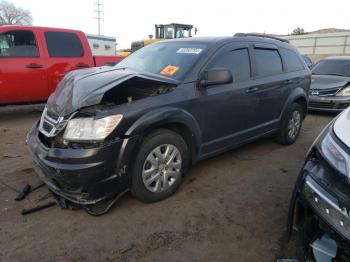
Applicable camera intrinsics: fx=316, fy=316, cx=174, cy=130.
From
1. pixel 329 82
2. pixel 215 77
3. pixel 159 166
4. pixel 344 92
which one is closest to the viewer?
pixel 159 166

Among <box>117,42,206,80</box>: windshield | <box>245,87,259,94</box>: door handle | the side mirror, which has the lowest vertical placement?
<box>245,87,259,94</box>: door handle

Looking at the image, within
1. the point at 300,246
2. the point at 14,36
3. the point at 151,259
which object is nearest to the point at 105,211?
the point at 151,259

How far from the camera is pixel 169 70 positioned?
12.2 feet

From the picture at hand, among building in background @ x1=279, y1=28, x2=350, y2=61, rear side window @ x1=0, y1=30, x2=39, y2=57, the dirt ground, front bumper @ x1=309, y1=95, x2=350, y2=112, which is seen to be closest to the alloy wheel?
the dirt ground

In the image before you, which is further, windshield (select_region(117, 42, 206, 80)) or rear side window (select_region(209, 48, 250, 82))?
rear side window (select_region(209, 48, 250, 82))

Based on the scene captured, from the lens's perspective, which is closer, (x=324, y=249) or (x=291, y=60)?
(x=324, y=249)

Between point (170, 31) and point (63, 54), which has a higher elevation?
point (170, 31)

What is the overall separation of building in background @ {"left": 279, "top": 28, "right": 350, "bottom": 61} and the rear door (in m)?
34.6

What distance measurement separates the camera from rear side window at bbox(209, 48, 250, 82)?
153 inches

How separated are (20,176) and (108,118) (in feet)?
6.12

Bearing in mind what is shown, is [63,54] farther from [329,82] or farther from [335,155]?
[329,82]

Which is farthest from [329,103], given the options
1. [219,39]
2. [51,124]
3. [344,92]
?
[51,124]

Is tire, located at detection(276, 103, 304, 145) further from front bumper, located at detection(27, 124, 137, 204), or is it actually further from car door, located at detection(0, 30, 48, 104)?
car door, located at detection(0, 30, 48, 104)

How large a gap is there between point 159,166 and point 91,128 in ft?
2.72
